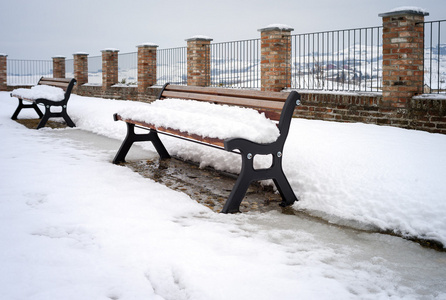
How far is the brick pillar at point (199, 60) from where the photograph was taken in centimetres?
1446

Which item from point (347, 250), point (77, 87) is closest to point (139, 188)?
point (347, 250)

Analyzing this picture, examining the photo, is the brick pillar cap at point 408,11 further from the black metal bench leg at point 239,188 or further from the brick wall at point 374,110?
the black metal bench leg at point 239,188

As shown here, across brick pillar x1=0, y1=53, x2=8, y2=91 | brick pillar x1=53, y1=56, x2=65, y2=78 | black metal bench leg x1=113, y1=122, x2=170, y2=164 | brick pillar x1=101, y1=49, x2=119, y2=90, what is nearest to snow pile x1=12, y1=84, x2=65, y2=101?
black metal bench leg x1=113, y1=122, x2=170, y2=164

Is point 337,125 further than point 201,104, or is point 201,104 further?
point 337,125

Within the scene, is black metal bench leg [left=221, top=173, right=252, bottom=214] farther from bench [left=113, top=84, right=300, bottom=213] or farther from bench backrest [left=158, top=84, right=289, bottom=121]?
bench backrest [left=158, top=84, right=289, bottom=121]

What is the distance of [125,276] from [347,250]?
1.61m

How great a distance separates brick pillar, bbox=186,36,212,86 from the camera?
47.4 feet

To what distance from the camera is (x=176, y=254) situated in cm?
308

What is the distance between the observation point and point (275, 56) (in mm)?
11102

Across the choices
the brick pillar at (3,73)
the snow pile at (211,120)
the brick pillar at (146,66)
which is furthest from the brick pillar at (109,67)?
the snow pile at (211,120)

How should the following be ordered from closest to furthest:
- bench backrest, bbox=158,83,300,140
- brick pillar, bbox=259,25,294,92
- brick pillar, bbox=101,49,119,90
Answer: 1. bench backrest, bbox=158,83,300,140
2. brick pillar, bbox=259,25,294,92
3. brick pillar, bbox=101,49,119,90

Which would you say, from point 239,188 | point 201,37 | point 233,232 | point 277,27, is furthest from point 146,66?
point 233,232

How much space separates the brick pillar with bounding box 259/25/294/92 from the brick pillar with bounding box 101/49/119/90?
32.9 ft

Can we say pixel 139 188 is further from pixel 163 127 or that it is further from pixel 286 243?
pixel 286 243
